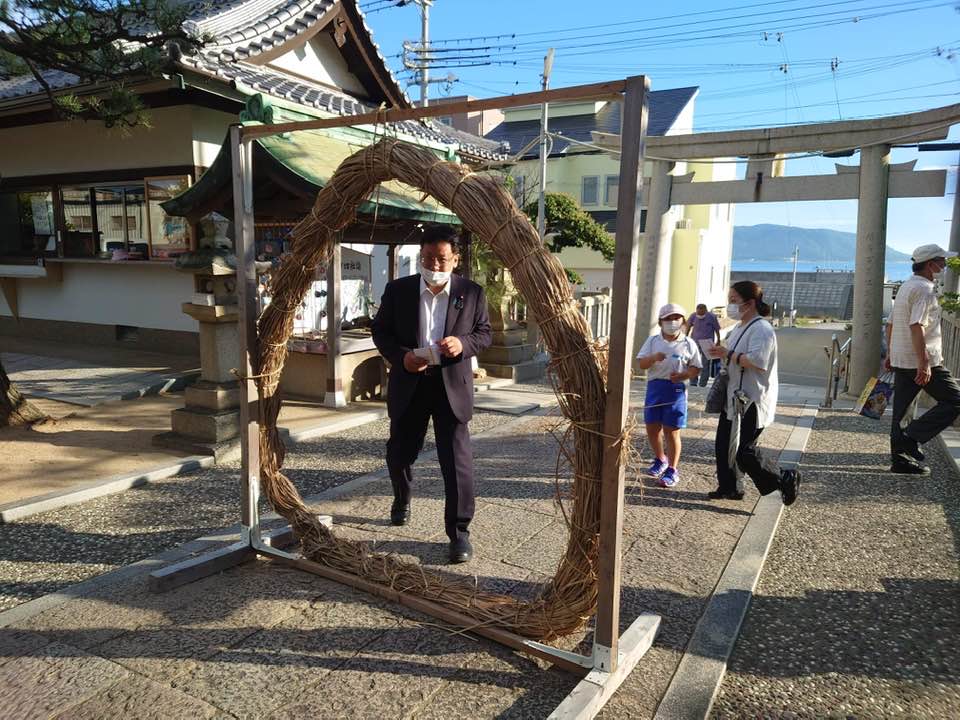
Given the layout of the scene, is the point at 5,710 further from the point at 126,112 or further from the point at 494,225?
the point at 126,112

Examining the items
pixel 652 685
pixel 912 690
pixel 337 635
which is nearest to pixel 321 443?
pixel 337 635

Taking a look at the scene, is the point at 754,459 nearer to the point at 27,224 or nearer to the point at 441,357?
the point at 441,357

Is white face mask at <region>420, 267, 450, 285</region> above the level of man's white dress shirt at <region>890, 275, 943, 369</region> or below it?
above

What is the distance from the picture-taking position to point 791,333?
80.4 ft

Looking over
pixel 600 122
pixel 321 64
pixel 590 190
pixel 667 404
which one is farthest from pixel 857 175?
pixel 600 122

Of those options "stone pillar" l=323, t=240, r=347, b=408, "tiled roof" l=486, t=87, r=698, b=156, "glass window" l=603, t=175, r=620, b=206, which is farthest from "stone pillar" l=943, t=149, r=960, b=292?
"glass window" l=603, t=175, r=620, b=206

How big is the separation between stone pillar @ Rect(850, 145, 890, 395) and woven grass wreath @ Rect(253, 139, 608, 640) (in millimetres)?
8837

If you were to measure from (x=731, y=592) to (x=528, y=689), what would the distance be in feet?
4.57

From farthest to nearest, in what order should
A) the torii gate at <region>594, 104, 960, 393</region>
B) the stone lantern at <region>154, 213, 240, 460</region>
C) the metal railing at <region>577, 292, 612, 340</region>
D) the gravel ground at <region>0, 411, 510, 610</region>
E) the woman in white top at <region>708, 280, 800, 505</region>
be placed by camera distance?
the metal railing at <region>577, 292, 612, 340</region>, the torii gate at <region>594, 104, 960, 393</region>, the stone lantern at <region>154, 213, 240, 460</region>, the woman in white top at <region>708, 280, 800, 505</region>, the gravel ground at <region>0, 411, 510, 610</region>

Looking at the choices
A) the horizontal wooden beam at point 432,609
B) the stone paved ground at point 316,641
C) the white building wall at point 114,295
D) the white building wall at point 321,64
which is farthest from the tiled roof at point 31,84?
the horizontal wooden beam at point 432,609

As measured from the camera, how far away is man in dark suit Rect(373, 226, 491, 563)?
334 centimetres

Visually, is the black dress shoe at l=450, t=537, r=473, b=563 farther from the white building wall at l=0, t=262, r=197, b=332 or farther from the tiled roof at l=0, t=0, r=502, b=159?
the white building wall at l=0, t=262, r=197, b=332

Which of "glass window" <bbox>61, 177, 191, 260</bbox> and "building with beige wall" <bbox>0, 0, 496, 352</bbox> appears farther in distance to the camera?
"glass window" <bbox>61, 177, 191, 260</bbox>

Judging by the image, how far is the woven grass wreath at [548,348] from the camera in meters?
2.51
